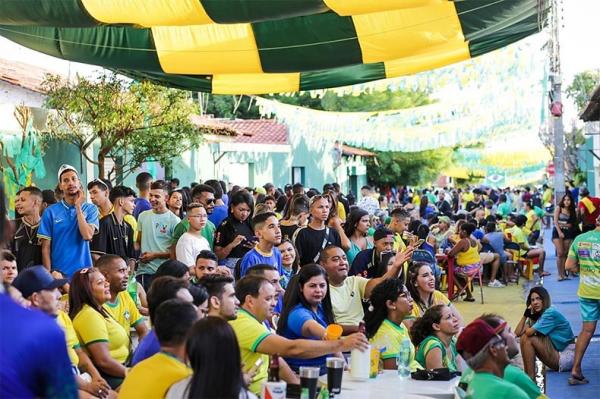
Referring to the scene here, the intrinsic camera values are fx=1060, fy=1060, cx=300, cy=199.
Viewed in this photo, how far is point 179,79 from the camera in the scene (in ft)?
38.4

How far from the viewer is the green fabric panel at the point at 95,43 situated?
10086 mm

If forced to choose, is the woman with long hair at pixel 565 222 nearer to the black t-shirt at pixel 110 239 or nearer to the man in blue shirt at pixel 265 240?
the black t-shirt at pixel 110 239

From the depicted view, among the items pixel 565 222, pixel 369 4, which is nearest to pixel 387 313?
pixel 369 4

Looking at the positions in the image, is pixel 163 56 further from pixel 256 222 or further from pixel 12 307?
pixel 12 307

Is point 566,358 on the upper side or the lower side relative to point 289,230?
lower

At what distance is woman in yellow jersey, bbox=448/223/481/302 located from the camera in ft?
57.2

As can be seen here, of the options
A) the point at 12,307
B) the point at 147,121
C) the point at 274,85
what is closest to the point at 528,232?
the point at 147,121

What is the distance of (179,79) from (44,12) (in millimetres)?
3863

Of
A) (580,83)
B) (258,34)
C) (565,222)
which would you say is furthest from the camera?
(580,83)

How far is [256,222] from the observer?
9.31 meters

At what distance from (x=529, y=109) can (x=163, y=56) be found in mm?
17384

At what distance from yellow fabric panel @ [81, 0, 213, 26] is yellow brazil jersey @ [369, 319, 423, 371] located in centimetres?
264

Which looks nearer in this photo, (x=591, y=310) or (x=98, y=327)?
(x=98, y=327)

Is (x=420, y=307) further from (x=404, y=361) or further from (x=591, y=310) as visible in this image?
(x=404, y=361)
